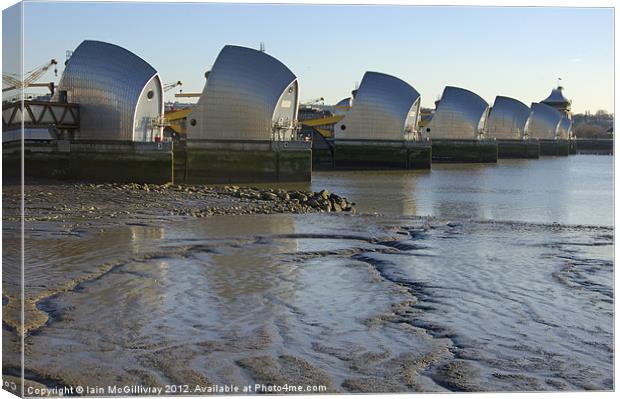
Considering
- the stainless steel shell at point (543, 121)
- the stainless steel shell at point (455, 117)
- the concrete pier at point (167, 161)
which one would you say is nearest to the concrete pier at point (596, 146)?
the stainless steel shell at point (543, 121)

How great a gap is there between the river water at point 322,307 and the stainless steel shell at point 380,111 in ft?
99.0

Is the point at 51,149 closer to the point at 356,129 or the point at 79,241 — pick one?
the point at 79,241

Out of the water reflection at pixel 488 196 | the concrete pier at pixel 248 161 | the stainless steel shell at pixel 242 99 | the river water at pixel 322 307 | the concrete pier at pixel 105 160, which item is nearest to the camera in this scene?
the river water at pixel 322 307

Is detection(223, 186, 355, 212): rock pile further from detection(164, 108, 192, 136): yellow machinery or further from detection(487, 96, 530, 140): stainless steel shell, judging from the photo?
detection(487, 96, 530, 140): stainless steel shell

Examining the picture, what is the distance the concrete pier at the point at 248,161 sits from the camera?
29.3 m

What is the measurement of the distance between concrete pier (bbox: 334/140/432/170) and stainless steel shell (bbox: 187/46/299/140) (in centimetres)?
984

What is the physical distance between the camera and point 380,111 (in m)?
43.8

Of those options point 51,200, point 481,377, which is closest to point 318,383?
point 481,377

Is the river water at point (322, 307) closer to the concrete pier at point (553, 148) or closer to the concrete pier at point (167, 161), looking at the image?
the concrete pier at point (167, 161)

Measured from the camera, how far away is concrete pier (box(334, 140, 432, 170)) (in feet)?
137

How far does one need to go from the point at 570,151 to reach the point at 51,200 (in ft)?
190

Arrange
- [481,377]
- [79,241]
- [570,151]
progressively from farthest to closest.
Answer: [570,151]
[79,241]
[481,377]

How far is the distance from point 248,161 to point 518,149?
36.9m

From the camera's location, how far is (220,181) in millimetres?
28766
